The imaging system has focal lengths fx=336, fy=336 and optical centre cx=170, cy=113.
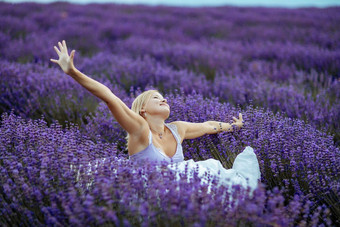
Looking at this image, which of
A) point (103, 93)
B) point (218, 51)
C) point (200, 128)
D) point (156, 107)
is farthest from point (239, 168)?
point (218, 51)

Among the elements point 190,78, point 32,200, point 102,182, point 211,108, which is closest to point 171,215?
point 102,182

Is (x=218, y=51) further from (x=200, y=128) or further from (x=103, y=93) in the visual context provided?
(x=103, y=93)

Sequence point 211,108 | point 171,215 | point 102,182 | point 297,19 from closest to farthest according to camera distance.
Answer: point 171,215, point 102,182, point 211,108, point 297,19

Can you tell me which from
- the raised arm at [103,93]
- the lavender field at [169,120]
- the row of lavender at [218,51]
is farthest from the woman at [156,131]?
the row of lavender at [218,51]

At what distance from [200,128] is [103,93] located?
88 centimetres

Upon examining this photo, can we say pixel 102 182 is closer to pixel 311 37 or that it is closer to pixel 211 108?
pixel 211 108

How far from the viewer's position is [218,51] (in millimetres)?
6438

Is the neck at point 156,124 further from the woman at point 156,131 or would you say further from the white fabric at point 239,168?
the white fabric at point 239,168

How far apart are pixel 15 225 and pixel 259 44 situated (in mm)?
6798

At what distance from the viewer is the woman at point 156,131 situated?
72.5 inches

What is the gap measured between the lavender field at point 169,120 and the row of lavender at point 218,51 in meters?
0.03

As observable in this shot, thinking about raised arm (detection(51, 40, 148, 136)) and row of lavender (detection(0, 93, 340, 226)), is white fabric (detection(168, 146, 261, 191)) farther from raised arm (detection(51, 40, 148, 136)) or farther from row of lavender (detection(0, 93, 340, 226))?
raised arm (detection(51, 40, 148, 136))

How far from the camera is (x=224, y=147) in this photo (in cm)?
240

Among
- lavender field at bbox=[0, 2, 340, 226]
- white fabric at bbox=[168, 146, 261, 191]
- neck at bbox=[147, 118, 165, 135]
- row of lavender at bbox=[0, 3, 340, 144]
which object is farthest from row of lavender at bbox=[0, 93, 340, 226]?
row of lavender at bbox=[0, 3, 340, 144]
